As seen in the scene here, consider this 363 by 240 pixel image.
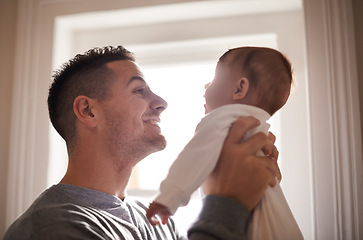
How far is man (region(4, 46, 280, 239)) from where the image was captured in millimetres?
979

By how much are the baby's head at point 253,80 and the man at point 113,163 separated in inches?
5.0

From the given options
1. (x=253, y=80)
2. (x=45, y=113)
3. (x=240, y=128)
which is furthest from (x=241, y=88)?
(x=45, y=113)

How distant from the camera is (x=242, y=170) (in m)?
0.99

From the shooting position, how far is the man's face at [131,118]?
141cm

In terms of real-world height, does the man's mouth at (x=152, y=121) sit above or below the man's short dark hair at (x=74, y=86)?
below

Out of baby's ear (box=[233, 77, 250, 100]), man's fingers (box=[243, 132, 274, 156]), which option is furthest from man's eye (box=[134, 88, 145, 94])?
man's fingers (box=[243, 132, 274, 156])

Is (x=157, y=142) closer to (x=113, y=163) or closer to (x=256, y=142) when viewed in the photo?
(x=113, y=163)

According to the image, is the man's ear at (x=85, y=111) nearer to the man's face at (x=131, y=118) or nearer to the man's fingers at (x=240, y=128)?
the man's face at (x=131, y=118)

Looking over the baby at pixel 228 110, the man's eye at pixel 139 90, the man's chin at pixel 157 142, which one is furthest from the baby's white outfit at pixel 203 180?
the man's eye at pixel 139 90

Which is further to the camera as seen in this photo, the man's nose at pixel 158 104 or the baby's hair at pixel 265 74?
the man's nose at pixel 158 104

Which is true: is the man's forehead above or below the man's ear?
above

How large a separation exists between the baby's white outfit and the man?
0.12 ft

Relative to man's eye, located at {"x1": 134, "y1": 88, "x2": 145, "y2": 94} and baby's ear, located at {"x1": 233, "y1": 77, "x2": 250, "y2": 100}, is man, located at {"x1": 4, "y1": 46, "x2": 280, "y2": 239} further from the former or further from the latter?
baby's ear, located at {"x1": 233, "y1": 77, "x2": 250, "y2": 100}

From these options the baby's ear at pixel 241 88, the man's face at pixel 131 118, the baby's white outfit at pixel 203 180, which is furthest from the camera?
the man's face at pixel 131 118
